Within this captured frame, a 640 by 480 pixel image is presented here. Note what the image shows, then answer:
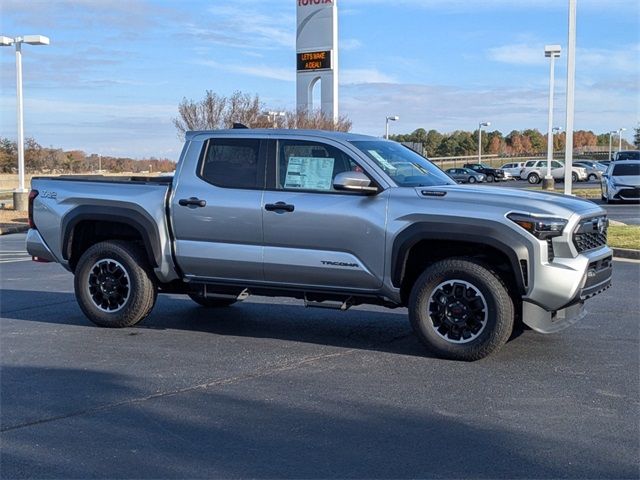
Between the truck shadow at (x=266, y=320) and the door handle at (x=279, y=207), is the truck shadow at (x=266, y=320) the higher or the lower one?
the lower one

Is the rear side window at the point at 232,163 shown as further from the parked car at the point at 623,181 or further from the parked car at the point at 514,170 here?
the parked car at the point at 514,170

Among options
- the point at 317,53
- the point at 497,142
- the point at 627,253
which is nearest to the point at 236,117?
the point at 317,53

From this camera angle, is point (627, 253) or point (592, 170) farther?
point (592, 170)

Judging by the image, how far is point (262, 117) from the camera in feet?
122

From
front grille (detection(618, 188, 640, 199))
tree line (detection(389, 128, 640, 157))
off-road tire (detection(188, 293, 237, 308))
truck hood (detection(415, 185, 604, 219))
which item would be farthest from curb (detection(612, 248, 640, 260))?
tree line (detection(389, 128, 640, 157))

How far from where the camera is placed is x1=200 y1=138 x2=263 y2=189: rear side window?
760cm

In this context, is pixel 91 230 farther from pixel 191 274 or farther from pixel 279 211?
pixel 279 211

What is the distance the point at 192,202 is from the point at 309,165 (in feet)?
3.86

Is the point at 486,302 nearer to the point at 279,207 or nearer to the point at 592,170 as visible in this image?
the point at 279,207

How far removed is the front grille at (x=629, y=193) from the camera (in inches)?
1159

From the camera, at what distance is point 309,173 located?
24.3ft

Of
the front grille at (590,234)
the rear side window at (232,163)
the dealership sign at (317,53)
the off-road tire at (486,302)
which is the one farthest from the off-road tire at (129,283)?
the dealership sign at (317,53)

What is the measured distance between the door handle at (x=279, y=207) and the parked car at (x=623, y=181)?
25.0 m

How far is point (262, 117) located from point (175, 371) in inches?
1237
